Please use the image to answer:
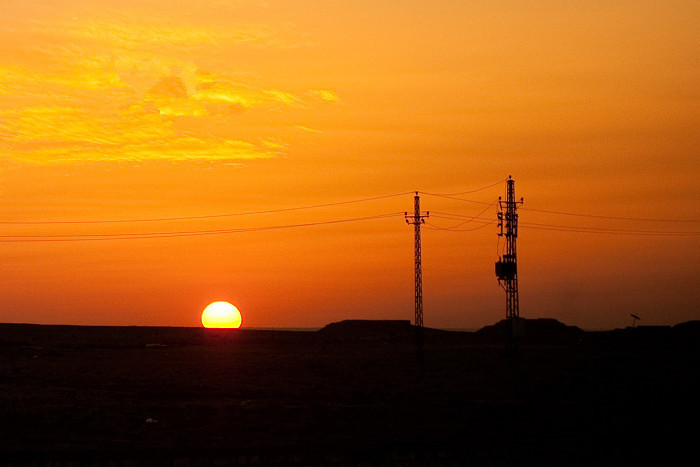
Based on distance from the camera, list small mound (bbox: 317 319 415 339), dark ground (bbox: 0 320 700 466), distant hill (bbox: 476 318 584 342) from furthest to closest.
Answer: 1. small mound (bbox: 317 319 415 339)
2. distant hill (bbox: 476 318 584 342)
3. dark ground (bbox: 0 320 700 466)

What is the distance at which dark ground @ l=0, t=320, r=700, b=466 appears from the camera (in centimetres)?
2009

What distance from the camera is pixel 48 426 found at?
3156cm

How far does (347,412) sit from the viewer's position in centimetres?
3591

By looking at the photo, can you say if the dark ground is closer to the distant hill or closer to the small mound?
the distant hill

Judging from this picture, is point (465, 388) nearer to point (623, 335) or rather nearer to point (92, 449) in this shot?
point (92, 449)

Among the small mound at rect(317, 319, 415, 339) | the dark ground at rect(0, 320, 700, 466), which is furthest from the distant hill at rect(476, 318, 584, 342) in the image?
the dark ground at rect(0, 320, 700, 466)

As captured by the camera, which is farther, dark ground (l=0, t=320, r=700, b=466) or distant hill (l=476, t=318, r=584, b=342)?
distant hill (l=476, t=318, r=584, b=342)

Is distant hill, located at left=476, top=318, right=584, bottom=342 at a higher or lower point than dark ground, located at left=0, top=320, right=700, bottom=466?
higher

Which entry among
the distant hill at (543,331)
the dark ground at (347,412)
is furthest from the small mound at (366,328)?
the dark ground at (347,412)

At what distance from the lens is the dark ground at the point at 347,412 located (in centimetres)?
2009

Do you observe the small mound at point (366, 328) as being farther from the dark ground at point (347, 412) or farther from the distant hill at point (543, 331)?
the dark ground at point (347, 412)

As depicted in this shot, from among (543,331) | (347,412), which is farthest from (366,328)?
(347,412)

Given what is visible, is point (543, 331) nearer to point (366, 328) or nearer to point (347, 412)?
point (366, 328)

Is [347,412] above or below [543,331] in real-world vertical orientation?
below
